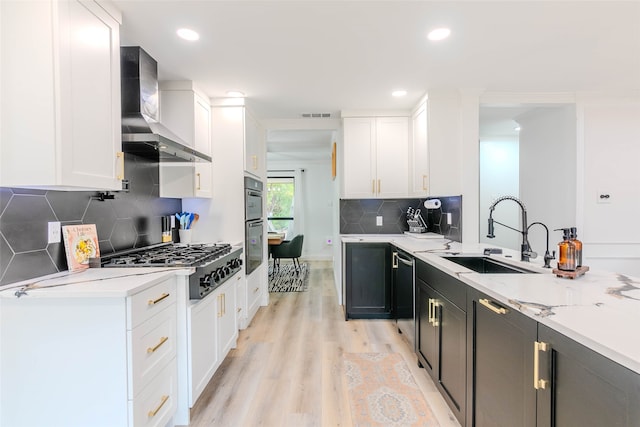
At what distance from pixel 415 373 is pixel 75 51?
287cm

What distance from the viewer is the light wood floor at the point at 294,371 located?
1.88m

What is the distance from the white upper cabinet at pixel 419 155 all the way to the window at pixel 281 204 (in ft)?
13.9

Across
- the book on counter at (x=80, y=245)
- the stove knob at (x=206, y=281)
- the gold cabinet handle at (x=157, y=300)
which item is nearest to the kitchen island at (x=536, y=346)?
the stove knob at (x=206, y=281)

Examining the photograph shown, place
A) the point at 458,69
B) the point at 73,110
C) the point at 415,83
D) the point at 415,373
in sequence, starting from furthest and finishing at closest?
the point at 415,83
the point at 458,69
the point at 415,373
the point at 73,110

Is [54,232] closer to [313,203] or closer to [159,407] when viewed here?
[159,407]

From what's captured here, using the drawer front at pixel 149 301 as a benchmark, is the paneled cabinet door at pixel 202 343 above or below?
below

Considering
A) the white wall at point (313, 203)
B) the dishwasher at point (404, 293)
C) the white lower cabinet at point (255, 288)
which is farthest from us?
the white wall at point (313, 203)

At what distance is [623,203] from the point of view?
309 centimetres

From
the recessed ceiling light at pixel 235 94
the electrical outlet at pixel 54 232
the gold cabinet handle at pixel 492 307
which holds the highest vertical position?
the recessed ceiling light at pixel 235 94

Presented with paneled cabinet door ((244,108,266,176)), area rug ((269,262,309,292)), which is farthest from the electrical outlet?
area rug ((269,262,309,292))

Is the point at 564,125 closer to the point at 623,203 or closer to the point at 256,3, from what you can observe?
the point at 623,203

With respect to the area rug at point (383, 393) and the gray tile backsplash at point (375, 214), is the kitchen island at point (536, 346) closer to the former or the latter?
the area rug at point (383, 393)

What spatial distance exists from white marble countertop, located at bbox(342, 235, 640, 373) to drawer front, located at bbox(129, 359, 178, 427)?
1.65m

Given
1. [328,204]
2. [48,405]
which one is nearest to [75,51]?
[48,405]
